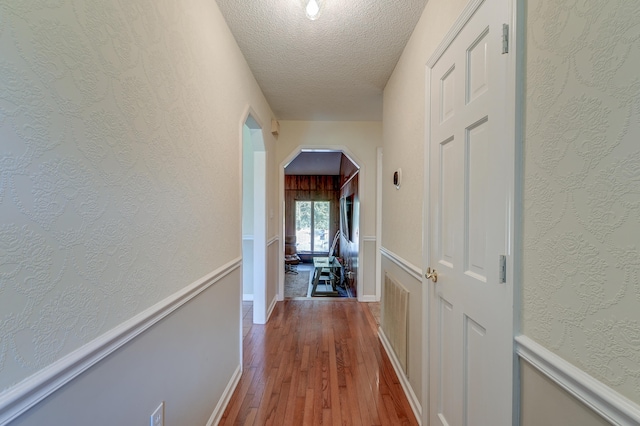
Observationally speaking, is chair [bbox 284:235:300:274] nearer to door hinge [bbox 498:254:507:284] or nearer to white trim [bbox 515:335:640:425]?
door hinge [bbox 498:254:507:284]

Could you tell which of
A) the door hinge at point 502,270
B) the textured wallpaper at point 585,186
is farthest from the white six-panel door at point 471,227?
the textured wallpaper at point 585,186

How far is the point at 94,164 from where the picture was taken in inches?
29.4

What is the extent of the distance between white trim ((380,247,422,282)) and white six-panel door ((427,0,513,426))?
21 centimetres

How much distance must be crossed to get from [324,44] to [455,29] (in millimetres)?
1059

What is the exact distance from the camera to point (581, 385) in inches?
25.2

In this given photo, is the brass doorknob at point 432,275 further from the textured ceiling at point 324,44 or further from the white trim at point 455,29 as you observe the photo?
the textured ceiling at point 324,44

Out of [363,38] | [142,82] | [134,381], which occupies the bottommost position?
[134,381]

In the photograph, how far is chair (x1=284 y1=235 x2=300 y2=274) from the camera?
283 inches

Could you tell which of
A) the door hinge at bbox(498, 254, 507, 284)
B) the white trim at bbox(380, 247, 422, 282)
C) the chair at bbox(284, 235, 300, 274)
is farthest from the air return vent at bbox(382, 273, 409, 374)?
the chair at bbox(284, 235, 300, 274)

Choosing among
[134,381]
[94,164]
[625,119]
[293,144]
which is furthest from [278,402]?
[293,144]

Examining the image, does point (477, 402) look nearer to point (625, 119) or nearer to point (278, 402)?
point (625, 119)

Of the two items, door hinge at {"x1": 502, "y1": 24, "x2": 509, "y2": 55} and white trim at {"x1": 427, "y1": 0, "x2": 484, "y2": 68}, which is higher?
white trim at {"x1": 427, "y1": 0, "x2": 484, "y2": 68}

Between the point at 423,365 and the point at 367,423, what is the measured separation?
19.4 inches

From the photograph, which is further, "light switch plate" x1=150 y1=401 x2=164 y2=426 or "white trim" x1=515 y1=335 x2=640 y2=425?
"light switch plate" x1=150 y1=401 x2=164 y2=426
